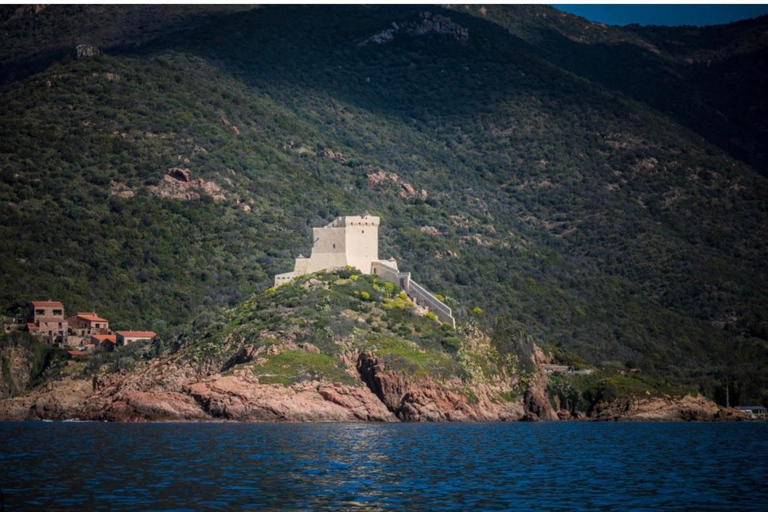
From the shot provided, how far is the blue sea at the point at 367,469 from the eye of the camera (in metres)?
38.5

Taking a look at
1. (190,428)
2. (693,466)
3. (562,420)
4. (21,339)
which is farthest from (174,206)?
(693,466)

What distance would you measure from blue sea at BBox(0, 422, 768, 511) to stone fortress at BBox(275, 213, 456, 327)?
21.5 m

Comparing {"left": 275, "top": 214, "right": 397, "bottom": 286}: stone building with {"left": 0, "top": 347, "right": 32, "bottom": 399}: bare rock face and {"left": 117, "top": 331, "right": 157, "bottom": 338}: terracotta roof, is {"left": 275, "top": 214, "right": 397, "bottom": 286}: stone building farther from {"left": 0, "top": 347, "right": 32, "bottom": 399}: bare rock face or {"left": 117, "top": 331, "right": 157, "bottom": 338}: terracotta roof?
{"left": 0, "top": 347, "right": 32, "bottom": 399}: bare rock face

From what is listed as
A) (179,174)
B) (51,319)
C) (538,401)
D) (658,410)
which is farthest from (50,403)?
(179,174)

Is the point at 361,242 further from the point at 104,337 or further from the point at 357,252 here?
the point at 104,337

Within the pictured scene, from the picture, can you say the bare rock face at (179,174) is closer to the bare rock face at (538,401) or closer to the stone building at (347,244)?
the stone building at (347,244)

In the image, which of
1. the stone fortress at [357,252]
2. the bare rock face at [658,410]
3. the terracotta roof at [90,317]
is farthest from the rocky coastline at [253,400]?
the terracotta roof at [90,317]

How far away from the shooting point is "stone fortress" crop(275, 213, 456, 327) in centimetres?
9094

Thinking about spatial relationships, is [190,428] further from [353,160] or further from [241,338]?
[353,160]

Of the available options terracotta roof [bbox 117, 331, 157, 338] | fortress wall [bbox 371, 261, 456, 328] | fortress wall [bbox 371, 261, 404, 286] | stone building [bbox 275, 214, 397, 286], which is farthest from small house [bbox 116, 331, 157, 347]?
fortress wall [bbox 371, 261, 456, 328]

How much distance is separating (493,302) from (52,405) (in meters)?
53.9

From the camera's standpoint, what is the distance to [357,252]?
91.8 m

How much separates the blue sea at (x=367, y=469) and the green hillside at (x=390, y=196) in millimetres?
31670

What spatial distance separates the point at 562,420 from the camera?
300 ft
